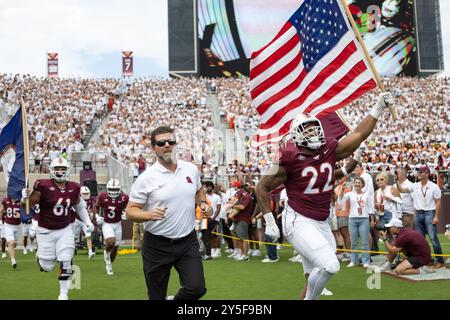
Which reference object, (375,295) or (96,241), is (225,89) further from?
(375,295)

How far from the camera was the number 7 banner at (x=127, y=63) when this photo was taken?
5081 centimetres

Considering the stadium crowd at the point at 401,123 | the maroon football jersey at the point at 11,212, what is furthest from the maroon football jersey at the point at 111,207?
the stadium crowd at the point at 401,123

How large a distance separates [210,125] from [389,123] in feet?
29.8

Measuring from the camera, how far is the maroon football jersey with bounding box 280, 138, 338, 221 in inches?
246

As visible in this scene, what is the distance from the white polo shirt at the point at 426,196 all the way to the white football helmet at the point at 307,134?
576 centimetres

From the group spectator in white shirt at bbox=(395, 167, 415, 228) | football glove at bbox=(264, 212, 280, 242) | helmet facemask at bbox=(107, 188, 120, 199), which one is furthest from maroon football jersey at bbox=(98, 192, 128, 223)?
football glove at bbox=(264, 212, 280, 242)

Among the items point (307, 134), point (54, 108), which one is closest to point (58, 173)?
point (307, 134)

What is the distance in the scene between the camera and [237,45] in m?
50.4

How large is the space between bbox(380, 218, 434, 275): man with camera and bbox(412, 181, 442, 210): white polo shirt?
1.35 metres

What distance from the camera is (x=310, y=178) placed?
246 inches

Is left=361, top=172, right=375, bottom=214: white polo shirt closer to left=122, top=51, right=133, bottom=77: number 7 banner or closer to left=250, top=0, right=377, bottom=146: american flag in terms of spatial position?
left=250, top=0, right=377, bottom=146: american flag

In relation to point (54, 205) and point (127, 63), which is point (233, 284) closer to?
point (54, 205)

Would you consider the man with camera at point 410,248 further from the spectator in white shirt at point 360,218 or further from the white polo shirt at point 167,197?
the white polo shirt at point 167,197
